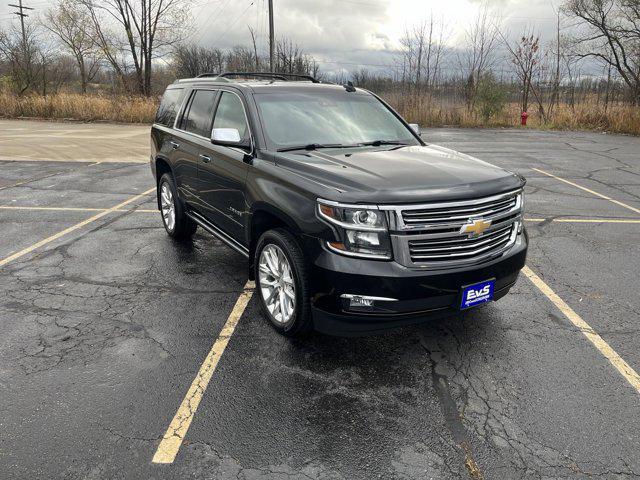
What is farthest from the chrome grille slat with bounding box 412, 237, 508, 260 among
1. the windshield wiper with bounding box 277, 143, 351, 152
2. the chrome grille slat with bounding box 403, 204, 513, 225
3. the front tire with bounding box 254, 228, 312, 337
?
the windshield wiper with bounding box 277, 143, 351, 152

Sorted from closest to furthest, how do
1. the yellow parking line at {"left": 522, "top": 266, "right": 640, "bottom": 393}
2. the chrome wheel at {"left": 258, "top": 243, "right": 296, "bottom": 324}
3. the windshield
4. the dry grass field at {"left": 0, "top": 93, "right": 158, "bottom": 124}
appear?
the yellow parking line at {"left": 522, "top": 266, "right": 640, "bottom": 393}, the chrome wheel at {"left": 258, "top": 243, "right": 296, "bottom": 324}, the windshield, the dry grass field at {"left": 0, "top": 93, "right": 158, "bottom": 124}

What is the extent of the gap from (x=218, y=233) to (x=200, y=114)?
139 cm

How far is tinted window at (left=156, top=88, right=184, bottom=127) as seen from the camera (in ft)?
19.6

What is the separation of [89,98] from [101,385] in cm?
2636

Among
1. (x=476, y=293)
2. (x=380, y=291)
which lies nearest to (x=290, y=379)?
(x=380, y=291)

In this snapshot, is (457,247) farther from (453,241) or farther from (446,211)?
(446,211)

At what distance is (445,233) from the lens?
315 cm

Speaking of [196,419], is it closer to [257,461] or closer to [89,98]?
[257,461]

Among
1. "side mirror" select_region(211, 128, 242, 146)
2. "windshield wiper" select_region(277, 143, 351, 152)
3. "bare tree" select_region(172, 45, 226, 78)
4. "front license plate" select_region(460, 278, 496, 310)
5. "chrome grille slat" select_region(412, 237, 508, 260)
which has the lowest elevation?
"front license plate" select_region(460, 278, 496, 310)

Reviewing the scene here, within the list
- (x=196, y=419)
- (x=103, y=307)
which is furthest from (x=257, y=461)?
(x=103, y=307)

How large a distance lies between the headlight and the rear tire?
3.25 meters

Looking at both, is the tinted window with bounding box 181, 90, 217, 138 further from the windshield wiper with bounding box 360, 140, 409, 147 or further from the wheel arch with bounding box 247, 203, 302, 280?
the windshield wiper with bounding box 360, 140, 409, 147

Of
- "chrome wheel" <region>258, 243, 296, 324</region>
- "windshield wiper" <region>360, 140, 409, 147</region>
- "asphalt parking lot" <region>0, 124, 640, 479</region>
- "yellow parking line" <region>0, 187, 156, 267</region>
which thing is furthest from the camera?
"yellow parking line" <region>0, 187, 156, 267</region>

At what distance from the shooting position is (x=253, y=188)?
3.94 meters
